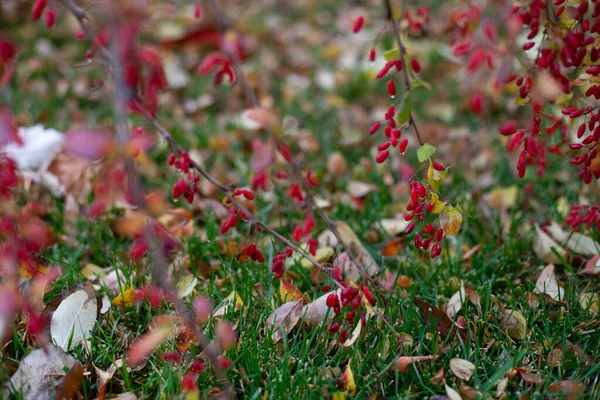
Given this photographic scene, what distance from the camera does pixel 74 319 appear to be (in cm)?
154

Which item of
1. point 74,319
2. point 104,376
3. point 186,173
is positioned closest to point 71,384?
point 104,376

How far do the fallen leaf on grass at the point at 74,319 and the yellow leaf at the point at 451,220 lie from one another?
90cm

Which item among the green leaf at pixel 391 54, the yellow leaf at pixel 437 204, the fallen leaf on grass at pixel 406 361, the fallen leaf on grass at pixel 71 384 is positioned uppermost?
the green leaf at pixel 391 54

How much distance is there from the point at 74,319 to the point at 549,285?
1278 millimetres

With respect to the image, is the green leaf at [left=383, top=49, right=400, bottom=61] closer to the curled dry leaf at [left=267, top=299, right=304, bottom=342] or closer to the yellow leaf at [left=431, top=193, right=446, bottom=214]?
the yellow leaf at [left=431, top=193, right=446, bottom=214]

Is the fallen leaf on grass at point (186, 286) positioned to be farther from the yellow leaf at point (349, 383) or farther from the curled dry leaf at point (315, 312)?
the yellow leaf at point (349, 383)

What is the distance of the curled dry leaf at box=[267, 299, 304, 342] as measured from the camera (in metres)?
1.52

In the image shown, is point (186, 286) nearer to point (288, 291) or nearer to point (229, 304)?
point (229, 304)

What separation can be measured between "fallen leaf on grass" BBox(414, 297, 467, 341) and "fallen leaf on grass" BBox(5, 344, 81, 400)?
33.6 inches

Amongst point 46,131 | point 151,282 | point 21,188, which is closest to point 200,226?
point 151,282

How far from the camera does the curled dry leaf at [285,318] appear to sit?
152cm

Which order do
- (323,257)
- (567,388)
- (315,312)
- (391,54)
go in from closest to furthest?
(567,388)
(391,54)
(315,312)
(323,257)

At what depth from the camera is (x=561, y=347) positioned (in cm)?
147

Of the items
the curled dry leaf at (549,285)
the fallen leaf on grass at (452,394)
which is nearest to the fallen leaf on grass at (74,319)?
the fallen leaf on grass at (452,394)
